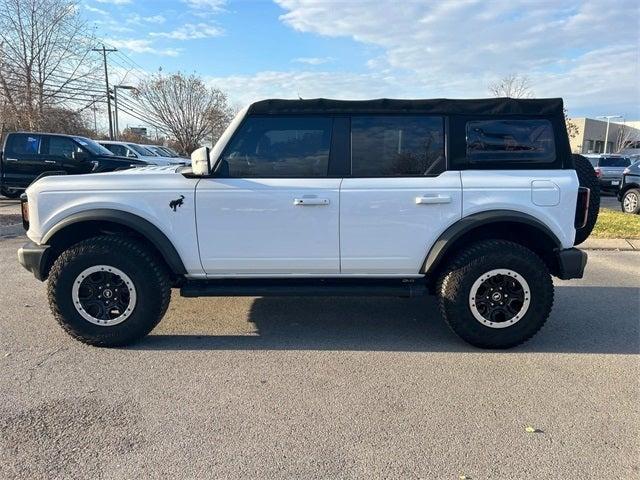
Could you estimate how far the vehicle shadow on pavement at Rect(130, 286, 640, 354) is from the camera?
385 centimetres

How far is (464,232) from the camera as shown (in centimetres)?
362

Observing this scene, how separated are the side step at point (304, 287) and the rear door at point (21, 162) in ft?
33.2

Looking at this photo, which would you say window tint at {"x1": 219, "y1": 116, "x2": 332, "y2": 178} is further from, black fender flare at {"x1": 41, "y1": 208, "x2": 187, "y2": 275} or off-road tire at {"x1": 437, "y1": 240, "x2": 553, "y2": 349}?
off-road tire at {"x1": 437, "y1": 240, "x2": 553, "y2": 349}

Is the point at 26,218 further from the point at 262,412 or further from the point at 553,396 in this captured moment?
the point at 553,396

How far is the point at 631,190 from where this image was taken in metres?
11.7

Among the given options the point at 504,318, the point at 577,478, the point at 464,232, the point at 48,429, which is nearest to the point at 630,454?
the point at 577,478

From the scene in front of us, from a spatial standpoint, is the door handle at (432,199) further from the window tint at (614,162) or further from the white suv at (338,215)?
the window tint at (614,162)

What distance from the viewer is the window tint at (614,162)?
17.5m

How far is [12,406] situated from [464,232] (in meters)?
3.30

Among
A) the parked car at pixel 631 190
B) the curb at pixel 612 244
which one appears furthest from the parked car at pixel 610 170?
the curb at pixel 612 244

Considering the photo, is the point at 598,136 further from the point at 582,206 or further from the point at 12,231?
the point at 12,231

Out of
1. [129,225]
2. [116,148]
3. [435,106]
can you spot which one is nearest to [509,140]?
[435,106]

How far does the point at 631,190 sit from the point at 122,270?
1239cm

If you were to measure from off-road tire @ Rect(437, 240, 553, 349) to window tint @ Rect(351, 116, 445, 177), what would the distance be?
0.75 metres
